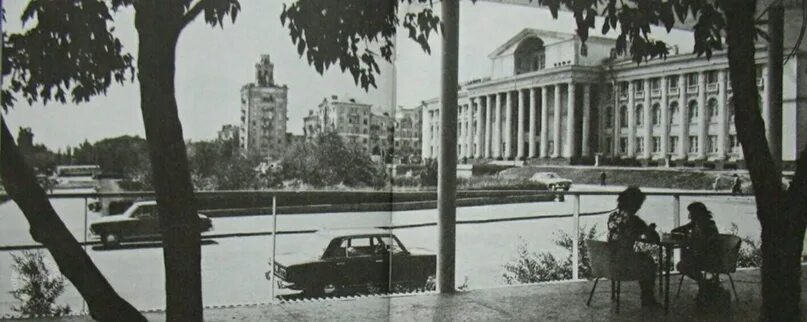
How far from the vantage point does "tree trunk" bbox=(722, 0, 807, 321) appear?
11.6 feet

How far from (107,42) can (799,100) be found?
14.4 feet

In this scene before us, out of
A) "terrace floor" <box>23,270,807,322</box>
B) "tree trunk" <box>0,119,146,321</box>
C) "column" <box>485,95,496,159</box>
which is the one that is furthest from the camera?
"column" <box>485,95,496,159</box>

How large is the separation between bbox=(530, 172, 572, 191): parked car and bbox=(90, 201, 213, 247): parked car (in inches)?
121

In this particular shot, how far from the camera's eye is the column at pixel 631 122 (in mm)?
4879

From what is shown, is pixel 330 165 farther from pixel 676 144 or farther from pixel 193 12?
pixel 676 144

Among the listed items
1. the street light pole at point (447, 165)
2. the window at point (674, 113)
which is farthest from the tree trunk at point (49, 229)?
the window at point (674, 113)

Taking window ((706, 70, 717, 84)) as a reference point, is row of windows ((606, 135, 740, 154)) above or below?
below

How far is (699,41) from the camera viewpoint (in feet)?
13.1

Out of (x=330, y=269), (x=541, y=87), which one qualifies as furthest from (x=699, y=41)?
(x=330, y=269)

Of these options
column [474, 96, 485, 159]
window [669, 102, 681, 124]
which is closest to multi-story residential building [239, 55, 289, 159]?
column [474, 96, 485, 159]

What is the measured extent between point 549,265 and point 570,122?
1.30m

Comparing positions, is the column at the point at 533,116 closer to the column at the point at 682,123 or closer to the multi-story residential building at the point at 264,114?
the column at the point at 682,123

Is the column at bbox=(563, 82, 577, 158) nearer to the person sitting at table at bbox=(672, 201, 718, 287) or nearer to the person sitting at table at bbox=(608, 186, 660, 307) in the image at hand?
the person sitting at table at bbox=(608, 186, 660, 307)

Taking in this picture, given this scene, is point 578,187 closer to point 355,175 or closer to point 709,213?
point 709,213
